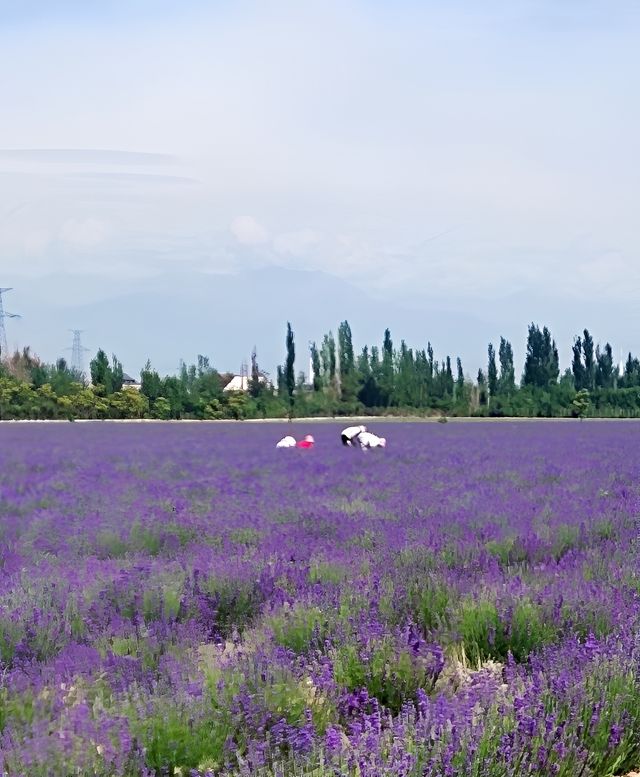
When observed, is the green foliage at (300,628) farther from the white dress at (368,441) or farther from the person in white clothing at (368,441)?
the white dress at (368,441)

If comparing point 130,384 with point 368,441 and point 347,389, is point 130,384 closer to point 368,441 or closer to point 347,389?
point 347,389

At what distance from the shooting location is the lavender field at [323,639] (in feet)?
8.71

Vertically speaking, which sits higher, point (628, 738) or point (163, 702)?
point (163, 702)

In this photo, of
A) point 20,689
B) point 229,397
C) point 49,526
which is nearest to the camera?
point 20,689

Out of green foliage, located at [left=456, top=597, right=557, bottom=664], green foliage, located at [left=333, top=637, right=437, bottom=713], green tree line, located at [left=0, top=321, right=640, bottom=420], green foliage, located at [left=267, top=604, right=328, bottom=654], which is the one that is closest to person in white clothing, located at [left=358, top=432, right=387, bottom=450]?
green foliage, located at [left=456, top=597, right=557, bottom=664]

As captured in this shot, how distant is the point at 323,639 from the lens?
365 cm

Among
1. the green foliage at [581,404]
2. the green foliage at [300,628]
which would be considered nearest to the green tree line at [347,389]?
the green foliage at [581,404]

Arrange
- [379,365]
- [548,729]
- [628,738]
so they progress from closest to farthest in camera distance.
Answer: [548,729]
[628,738]
[379,365]

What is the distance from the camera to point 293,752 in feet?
8.54

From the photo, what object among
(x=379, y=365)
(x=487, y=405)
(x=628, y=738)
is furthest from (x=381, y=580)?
(x=379, y=365)

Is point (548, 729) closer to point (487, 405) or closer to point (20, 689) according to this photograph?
point (20, 689)

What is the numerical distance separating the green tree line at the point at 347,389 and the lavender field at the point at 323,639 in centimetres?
4424

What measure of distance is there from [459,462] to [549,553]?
24.5 feet

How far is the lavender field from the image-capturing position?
8.71 ft
